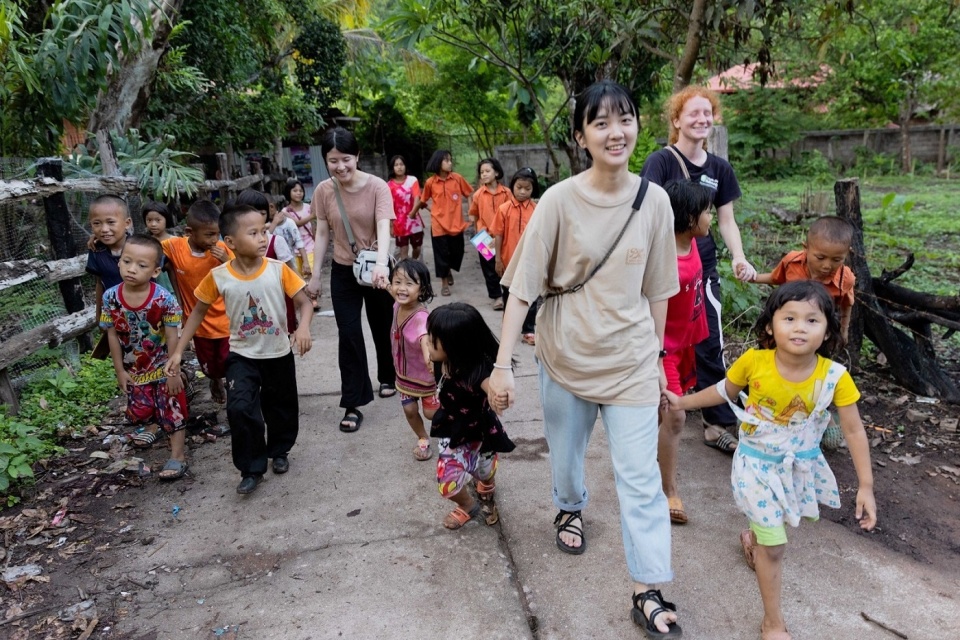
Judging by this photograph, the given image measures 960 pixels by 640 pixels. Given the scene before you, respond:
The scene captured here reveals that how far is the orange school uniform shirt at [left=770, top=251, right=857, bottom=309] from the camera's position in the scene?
11.6ft

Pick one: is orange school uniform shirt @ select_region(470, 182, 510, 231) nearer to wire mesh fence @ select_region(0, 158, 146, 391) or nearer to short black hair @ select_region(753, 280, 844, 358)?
wire mesh fence @ select_region(0, 158, 146, 391)

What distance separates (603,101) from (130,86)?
6747 mm

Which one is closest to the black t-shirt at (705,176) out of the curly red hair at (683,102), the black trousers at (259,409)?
the curly red hair at (683,102)

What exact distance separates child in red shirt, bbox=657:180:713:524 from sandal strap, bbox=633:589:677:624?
1.69 ft

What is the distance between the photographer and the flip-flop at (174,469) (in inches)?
150

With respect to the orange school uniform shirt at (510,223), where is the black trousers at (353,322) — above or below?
below

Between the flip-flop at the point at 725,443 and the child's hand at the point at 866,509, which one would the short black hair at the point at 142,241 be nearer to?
the flip-flop at the point at 725,443

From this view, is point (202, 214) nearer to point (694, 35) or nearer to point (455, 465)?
point (455, 465)

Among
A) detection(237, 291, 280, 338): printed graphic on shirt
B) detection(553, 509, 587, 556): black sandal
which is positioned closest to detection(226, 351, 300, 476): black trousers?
detection(237, 291, 280, 338): printed graphic on shirt

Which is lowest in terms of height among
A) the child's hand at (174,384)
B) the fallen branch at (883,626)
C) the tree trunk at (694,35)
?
the fallen branch at (883,626)

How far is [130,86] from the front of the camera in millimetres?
7316

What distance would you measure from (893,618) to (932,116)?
25.1 m

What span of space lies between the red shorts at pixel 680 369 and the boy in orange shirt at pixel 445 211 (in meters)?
4.92

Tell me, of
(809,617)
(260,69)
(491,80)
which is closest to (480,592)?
(809,617)
